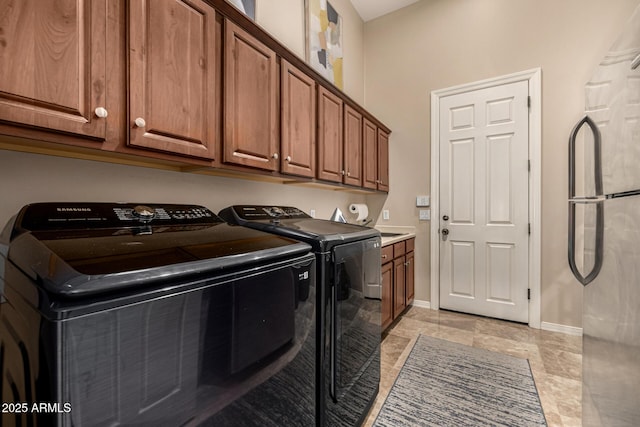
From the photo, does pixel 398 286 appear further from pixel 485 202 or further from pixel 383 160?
pixel 383 160

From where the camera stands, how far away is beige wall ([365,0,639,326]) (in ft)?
8.67

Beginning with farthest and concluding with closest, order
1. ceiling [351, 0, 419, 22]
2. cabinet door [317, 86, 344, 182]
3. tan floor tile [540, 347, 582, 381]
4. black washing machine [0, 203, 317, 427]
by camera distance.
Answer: ceiling [351, 0, 419, 22]
cabinet door [317, 86, 344, 182]
tan floor tile [540, 347, 582, 381]
black washing machine [0, 203, 317, 427]

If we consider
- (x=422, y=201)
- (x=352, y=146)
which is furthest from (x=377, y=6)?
(x=422, y=201)

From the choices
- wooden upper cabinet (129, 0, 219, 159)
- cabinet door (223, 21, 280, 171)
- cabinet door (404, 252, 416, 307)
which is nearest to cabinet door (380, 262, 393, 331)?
cabinet door (404, 252, 416, 307)

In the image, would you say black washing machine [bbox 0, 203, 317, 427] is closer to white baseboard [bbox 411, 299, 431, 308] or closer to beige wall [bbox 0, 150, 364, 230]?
beige wall [bbox 0, 150, 364, 230]

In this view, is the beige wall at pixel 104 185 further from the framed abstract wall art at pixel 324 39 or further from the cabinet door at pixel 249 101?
the framed abstract wall art at pixel 324 39

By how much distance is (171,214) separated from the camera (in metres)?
1.30

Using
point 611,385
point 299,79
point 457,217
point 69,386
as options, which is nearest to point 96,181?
point 69,386

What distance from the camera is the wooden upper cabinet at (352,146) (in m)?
2.54

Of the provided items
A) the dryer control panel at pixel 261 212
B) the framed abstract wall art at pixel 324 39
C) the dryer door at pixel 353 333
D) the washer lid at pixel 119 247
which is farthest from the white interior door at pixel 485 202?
the washer lid at pixel 119 247

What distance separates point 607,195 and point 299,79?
5.69 ft

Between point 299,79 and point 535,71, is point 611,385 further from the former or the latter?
point 535,71

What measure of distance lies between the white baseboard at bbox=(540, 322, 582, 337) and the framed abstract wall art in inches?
127

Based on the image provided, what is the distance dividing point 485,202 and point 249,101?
2661 mm
